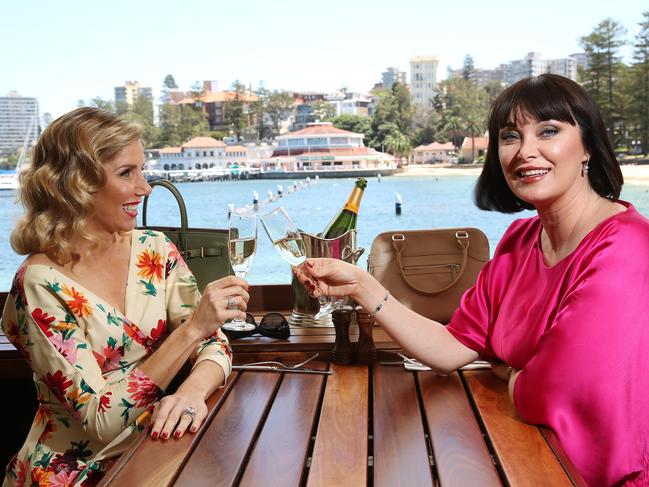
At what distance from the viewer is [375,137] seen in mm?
26438

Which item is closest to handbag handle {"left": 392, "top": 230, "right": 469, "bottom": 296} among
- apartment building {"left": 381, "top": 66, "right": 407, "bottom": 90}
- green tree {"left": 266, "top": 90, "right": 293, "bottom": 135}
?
green tree {"left": 266, "top": 90, "right": 293, "bottom": 135}

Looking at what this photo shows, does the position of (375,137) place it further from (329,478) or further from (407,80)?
(329,478)

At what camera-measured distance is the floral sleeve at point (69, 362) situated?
4.52 feet

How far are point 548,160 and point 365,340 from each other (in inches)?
21.0

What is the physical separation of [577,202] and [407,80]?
26.0 m

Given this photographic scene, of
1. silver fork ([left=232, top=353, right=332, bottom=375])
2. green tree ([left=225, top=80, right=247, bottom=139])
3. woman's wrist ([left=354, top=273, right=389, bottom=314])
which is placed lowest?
silver fork ([left=232, top=353, right=332, bottom=375])

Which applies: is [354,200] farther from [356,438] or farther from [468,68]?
[468,68]

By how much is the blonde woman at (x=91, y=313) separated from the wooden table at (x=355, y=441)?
138 millimetres

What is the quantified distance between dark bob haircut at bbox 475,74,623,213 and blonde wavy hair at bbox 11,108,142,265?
804 millimetres

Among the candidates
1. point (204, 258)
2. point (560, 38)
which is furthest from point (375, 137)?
point (204, 258)

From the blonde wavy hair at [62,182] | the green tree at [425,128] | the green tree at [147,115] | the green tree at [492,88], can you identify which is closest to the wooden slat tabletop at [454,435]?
the blonde wavy hair at [62,182]

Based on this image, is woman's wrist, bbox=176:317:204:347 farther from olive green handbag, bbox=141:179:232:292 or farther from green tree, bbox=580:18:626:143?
green tree, bbox=580:18:626:143

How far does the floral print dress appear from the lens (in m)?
1.39

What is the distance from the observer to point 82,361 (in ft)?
4.61
